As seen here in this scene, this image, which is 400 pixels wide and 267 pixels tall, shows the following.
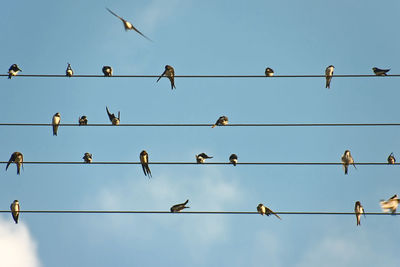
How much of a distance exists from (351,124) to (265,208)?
413 centimetres

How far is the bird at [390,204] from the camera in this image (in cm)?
1420

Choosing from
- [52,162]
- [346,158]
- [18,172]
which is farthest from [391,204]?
[18,172]

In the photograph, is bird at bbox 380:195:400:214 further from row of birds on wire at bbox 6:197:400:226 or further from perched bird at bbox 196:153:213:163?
perched bird at bbox 196:153:213:163

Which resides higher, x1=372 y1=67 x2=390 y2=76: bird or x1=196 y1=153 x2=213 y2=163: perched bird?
x1=372 y1=67 x2=390 y2=76: bird

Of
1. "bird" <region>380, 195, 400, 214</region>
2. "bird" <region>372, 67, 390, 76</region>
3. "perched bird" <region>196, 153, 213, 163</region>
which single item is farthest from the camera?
"bird" <region>372, 67, 390, 76</region>

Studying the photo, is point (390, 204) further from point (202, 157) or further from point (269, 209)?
point (202, 157)

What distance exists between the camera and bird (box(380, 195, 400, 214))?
14.2 metres

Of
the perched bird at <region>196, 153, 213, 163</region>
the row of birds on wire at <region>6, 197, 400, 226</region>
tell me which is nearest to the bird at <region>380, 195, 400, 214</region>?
the row of birds on wire at <region>6, 197, 400, 226</region>

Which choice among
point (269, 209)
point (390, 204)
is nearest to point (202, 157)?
point (269, 209)

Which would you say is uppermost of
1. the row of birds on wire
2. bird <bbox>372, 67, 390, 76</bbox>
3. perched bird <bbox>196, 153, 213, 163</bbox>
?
bird <bbox>372, 67, 390, 76</bbox>

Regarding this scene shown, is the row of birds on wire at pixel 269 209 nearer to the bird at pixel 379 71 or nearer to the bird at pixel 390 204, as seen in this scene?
the bird at pixel 390 204

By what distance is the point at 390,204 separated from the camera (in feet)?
47.4

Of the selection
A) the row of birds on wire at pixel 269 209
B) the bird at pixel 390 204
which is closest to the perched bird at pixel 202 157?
the row of birds on wire at pixel 269 209

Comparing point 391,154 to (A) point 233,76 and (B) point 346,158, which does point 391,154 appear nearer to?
(B) point 346,158
